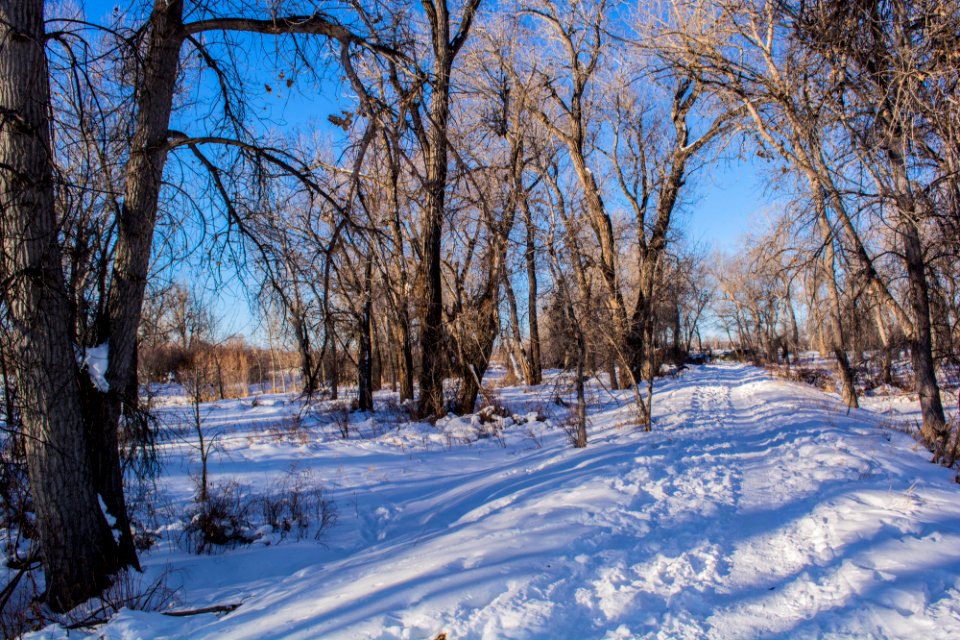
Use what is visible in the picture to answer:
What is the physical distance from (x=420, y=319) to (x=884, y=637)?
8549 mm

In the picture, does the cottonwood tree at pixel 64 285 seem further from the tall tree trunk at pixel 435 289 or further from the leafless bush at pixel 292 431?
the leafless bush at pixel 292 431

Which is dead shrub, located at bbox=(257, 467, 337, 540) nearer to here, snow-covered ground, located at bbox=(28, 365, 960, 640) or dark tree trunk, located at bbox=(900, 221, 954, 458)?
snow-covered ground, located at bbox=(28, 365, 960, 640)

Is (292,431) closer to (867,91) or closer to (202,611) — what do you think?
(202,611)

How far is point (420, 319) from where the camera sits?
10.5 m

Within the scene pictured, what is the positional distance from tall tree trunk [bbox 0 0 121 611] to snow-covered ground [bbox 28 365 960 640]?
2.36 ft

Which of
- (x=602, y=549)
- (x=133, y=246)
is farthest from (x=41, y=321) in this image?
(x=602, y=549)

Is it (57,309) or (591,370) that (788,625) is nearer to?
(57,309)

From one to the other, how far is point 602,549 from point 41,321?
4325 mm

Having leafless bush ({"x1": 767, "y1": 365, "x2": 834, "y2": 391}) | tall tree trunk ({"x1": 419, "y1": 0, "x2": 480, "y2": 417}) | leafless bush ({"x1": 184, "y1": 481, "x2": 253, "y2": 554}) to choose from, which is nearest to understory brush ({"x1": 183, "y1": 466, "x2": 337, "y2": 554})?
leafless bush ({"x1": 184, "y1": 481, "x2": 253, "y2": 554})

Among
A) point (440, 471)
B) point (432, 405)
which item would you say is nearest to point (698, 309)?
point (432, 405)

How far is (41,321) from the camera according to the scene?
373 cm

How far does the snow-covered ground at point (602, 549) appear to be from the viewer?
3.08 m

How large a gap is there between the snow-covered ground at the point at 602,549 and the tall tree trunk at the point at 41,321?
0.72 metres

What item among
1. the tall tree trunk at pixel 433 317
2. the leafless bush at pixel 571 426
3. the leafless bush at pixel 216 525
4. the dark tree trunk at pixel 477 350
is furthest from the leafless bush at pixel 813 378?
the leafless bush at pixel 216 525
